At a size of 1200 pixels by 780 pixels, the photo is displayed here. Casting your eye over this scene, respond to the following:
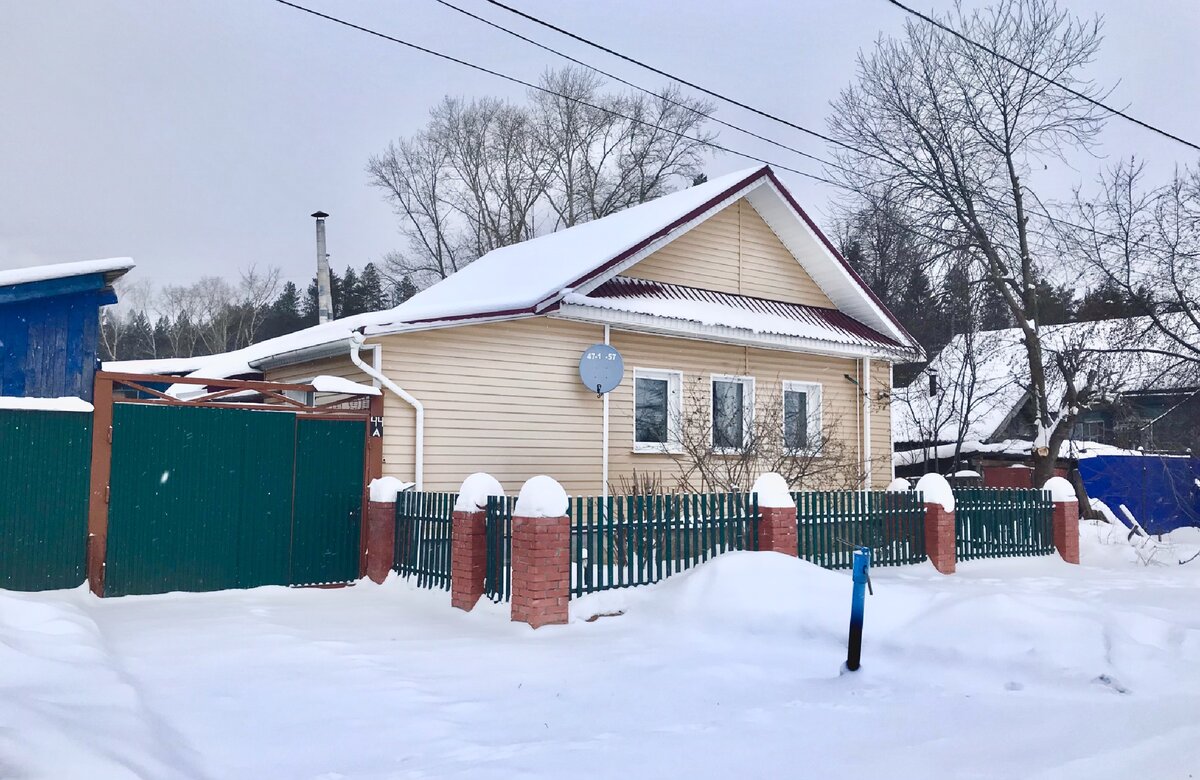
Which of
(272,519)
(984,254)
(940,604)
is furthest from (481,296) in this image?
(984,254)

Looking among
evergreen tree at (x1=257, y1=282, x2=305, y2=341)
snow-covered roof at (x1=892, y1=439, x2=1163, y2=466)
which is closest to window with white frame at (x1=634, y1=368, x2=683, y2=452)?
snow-covered roof at (x1=892, y1=439, x2=1163, y2=466)

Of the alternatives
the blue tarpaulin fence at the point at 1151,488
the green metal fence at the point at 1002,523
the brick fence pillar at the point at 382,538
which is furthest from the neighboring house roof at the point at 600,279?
the blue tarpaulin fence at the point at 1151,488

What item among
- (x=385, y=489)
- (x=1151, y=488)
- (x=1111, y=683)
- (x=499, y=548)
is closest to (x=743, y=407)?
(x=385, y=489)

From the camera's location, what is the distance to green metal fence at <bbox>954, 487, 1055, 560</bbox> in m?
13.2

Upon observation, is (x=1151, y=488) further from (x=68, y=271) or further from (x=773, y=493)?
(x=68, y=271)

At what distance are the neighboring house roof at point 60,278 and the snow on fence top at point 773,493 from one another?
23.3 ft

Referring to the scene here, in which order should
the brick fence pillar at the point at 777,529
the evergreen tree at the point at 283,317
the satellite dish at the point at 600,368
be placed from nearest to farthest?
the brick fence pillar at the point at 777,529 → the satellite dish at the point at 600,368 → the evergreen tree at the point at 283,317

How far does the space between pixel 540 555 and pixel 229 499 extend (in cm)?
375

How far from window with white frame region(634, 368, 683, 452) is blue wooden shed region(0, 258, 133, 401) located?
24.0 feet

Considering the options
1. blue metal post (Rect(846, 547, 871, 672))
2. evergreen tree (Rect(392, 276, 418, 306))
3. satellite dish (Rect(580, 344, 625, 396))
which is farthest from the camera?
evergreen tree (Rect(392, 276, 418, 306))

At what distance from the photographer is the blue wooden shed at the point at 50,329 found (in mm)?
8742

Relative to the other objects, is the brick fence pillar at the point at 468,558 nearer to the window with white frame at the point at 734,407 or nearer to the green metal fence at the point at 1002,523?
the window with white frame at the point at 734,407

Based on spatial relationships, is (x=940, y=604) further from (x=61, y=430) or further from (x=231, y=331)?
(x=231, y=331)

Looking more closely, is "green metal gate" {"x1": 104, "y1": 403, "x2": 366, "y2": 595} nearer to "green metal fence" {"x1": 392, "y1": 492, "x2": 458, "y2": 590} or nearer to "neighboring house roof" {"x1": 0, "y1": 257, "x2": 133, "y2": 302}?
"green metal fence" {"x1": 392, "y1": 492, "x2": 458, "y2": 590}
